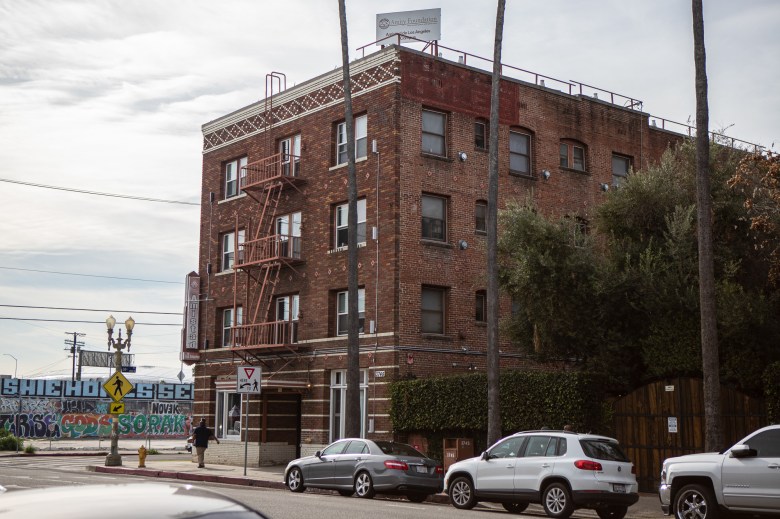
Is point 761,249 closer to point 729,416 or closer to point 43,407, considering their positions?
point 729,416

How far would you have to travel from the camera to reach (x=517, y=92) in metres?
34.1

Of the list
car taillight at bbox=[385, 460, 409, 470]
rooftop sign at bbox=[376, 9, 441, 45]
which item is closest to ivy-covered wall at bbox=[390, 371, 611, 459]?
car taillight at bbox=[385, 460, 409, 470]

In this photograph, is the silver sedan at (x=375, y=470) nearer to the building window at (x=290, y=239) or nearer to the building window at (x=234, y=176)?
the building window at (x=290, y=239)

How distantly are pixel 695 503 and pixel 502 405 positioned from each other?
1041 cm

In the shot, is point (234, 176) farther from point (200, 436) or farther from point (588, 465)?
point (588, 465)

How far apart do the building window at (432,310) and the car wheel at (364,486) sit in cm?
982

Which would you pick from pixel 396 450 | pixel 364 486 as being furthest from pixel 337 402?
pixel 364 486

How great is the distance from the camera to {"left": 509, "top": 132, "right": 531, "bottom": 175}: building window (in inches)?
1344

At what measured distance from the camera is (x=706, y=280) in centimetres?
1884

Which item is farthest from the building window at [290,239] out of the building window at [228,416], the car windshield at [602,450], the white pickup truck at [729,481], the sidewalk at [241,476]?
the white pickup truck at [729,481]

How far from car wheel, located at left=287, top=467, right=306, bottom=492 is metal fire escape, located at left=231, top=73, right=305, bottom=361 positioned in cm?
990

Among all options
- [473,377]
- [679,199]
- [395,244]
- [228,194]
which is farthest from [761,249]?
[228,194]

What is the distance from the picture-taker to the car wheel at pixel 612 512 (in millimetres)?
18109

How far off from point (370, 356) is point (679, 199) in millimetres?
10733
